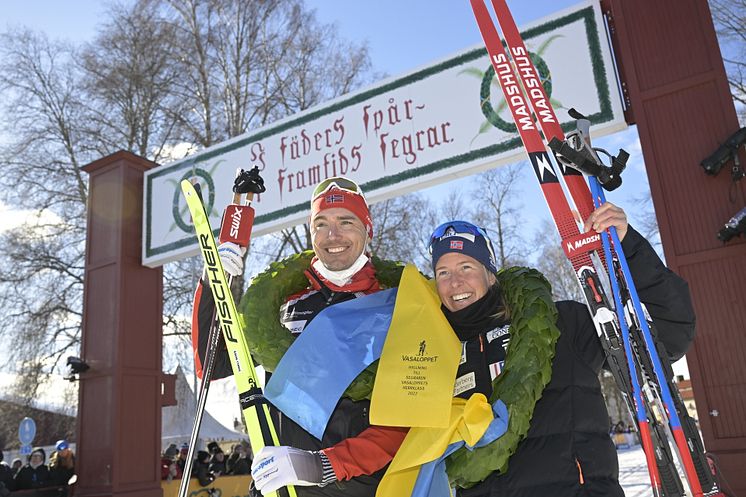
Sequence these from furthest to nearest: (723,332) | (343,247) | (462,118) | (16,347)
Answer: (16,347) → (462,118) → (723,332) → (343,247)

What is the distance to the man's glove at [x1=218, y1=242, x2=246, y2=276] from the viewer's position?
2.41 m

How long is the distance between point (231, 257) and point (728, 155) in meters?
3.43

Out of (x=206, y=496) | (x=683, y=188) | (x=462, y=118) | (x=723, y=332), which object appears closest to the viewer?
(x=723, y=332)

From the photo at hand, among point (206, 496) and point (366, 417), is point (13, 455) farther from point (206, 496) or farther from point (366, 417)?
point (366, 417)

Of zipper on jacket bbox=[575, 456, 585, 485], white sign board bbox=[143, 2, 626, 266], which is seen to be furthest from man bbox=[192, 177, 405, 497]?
white sign board bbox=[143, 2, 626, 266]

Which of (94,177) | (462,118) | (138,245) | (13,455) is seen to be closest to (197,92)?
(94,177)

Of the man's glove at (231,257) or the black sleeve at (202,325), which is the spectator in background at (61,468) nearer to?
the black sleeve at (202,325)

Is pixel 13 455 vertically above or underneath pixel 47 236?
underneath

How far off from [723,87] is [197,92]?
460 inches

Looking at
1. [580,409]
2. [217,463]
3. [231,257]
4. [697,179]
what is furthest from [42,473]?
[697,179]

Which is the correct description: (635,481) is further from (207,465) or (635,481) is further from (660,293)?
(660,293)

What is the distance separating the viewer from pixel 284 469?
1.76m

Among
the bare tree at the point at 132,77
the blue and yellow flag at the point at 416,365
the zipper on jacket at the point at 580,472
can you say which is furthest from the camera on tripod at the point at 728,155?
the bare tree at the point at 132,77

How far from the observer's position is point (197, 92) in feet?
44.3
